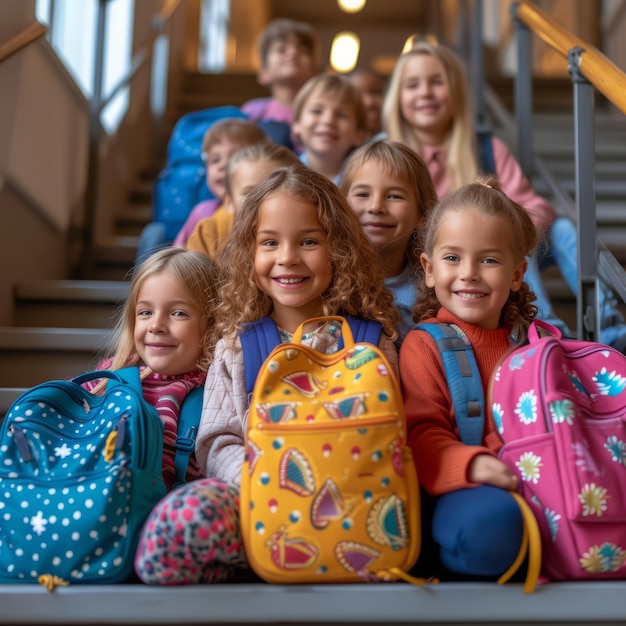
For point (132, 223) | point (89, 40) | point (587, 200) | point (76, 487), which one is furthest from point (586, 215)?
point (89, 40)

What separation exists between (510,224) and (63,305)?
5.48ft

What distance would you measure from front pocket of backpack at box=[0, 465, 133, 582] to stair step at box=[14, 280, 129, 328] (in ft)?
4.79

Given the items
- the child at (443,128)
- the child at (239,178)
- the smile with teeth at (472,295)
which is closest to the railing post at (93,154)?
the child at (239,178)

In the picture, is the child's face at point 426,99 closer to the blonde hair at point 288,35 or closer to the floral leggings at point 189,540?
the blonde hair at point 288,35

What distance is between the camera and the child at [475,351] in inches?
52.6

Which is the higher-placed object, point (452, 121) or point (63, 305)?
point (452, 121)

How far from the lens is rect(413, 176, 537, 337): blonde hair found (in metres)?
1.71

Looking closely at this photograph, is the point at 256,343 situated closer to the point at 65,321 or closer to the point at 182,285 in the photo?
the point at 182,285

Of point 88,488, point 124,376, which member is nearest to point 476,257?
point 124,376

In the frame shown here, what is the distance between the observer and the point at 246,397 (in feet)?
5.33

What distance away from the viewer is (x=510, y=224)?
5.60 feet

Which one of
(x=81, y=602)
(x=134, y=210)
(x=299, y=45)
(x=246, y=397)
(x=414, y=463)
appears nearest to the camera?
(x=81, y=602)

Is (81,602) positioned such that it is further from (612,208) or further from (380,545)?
(612,208)

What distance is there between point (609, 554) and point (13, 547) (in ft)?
3.10
